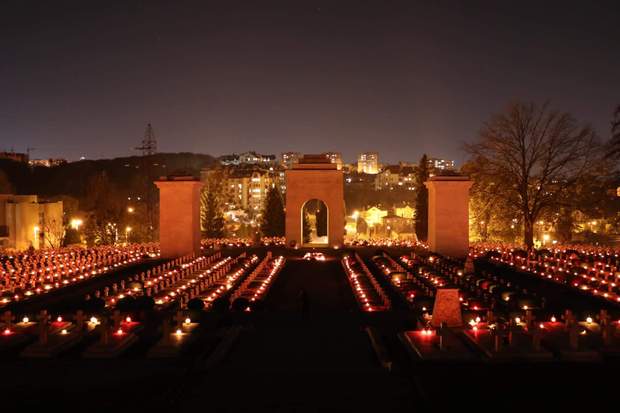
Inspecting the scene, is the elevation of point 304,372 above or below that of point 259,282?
below

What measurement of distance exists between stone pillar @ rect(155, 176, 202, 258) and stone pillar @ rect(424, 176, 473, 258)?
40.0 ft

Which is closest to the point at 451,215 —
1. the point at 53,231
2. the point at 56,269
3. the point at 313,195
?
the point at 313,195

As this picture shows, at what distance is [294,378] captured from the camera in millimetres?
9953

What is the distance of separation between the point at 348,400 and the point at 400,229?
172 feet

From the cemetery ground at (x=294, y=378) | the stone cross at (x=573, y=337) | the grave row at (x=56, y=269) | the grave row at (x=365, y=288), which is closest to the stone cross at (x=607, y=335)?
the stone cross at (x=573, y=337)

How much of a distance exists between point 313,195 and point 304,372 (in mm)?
24753

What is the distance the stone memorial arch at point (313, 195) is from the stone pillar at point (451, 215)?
6.31 m

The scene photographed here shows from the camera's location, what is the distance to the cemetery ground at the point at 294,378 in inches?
348

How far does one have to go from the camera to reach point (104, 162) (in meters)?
148

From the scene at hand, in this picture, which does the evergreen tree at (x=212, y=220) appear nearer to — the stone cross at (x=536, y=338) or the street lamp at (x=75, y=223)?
the street lamp at (x=75, y=223)

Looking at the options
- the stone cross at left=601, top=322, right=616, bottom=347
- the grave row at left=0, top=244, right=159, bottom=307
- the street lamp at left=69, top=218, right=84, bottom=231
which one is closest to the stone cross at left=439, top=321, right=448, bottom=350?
the stone cross at left=601, top=322, right=616, bottom=347

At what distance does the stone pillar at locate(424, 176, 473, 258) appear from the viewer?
29844 mm

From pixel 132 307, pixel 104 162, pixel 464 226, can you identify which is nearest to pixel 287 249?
pixel 464 226

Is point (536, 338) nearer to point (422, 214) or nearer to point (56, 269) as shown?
point (56, 269)
